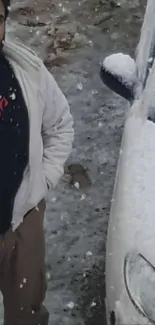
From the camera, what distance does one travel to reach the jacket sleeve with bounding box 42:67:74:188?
3.09 metres

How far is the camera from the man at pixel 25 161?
2.90 meters

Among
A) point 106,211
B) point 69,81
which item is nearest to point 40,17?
point 69,81

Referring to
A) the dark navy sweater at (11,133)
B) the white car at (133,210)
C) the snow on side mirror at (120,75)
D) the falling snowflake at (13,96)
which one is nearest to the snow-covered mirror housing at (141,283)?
the white car at (133,210)

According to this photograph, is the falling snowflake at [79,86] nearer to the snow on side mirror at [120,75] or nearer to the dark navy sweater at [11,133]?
the snow on side mirror at [120,75]

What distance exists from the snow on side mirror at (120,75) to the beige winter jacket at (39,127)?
3.11ft

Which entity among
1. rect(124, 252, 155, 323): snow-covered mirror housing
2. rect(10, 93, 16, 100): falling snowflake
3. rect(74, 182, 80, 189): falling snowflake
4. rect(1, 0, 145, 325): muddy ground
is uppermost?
rect(10, 93, 16, 100): falling snowflake

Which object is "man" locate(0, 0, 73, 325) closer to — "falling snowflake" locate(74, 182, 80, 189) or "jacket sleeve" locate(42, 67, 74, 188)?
"jacket sleeve" locate(42, 67, 74, 188)

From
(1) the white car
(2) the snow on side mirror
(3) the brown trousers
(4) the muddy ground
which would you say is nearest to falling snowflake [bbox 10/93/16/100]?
(3) the brown trousers

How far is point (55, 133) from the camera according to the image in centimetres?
318

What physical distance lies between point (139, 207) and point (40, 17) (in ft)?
13.5

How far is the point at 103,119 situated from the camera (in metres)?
5.80

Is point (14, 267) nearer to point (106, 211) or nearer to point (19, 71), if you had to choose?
point (19, 71)

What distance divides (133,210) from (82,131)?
2.29 metres

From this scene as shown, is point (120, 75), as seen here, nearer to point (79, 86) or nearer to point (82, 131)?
point (82, 131)
